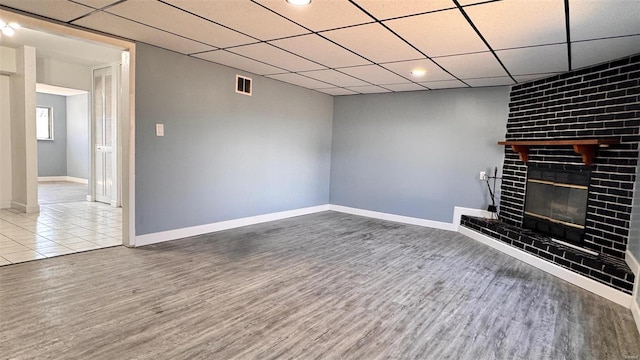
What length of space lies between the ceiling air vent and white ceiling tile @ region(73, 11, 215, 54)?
35.3 inches

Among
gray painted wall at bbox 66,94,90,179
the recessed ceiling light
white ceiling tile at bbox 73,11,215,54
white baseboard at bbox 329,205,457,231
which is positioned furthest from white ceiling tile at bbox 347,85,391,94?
gray painted wall at bbox 66,94,90,179

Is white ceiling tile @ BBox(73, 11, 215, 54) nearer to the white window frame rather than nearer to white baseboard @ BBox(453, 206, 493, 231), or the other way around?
the white window frame

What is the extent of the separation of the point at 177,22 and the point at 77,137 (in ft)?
28.1

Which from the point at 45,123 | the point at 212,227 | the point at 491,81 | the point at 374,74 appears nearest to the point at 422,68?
the point at 374,74

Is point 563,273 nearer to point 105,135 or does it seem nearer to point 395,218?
point 395,218

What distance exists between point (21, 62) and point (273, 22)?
15.9 ft

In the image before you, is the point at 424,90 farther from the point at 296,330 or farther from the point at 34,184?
the point at 34,184

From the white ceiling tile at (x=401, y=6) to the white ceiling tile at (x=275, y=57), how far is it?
141 cm

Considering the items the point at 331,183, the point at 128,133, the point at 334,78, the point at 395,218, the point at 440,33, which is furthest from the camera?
the point at 331,183

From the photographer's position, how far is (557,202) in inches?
163

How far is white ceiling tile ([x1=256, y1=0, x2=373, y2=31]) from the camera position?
2490 millimetres

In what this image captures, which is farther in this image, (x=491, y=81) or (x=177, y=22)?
(x=491, y=81)

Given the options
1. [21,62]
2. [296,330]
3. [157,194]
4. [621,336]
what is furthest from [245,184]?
[621,336]

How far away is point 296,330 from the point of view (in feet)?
7.61
